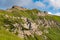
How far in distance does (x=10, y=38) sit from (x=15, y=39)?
245 centimetres

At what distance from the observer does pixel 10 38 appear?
255ft

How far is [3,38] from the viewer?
75438 mm

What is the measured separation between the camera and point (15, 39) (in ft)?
260

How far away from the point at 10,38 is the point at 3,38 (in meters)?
3.21

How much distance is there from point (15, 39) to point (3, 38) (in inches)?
222
